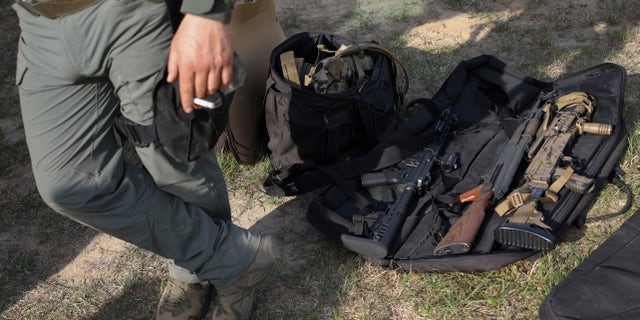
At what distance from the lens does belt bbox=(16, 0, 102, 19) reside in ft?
6.54

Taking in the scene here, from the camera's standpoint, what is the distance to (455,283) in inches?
114

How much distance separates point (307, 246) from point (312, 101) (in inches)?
30.2

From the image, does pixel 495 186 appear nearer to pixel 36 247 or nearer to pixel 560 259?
pixel 560 259

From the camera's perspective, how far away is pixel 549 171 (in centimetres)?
318

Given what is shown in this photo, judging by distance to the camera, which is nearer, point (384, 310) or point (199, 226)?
point (199, 226)

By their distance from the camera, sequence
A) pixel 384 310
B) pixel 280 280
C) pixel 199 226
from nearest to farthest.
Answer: pixel 199 226, pixel 384 310, pixel 280 280

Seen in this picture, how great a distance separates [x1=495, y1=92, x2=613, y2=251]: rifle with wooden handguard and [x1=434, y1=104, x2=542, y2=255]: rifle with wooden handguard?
6 centimetres

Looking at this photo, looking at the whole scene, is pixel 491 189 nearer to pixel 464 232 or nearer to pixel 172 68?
pixel 464 232

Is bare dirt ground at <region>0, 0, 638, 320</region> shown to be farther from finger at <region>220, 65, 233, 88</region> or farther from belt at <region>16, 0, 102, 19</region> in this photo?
belt at <region>16, 0, 102, 19</region>

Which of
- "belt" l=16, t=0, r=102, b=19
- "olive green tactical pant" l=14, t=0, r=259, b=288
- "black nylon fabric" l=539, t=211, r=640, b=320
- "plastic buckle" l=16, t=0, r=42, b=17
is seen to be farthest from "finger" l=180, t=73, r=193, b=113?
"black nylon fabric" l=539, t=211, r=640, b=320

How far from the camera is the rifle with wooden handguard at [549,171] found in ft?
9.25

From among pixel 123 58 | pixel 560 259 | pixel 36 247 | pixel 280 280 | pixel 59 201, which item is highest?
pixel 123 58

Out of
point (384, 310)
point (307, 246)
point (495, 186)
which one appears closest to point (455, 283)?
point (384, 310)

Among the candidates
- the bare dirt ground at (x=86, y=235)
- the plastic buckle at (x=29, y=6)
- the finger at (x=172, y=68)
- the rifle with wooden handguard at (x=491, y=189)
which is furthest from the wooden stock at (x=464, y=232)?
the plastic buckle at (x=29, y=6)
